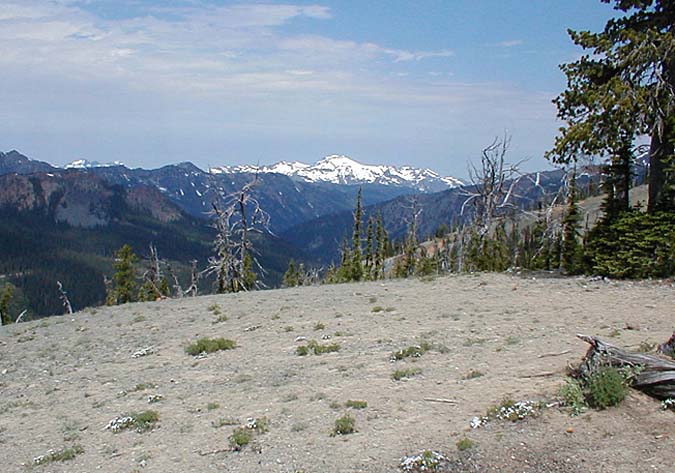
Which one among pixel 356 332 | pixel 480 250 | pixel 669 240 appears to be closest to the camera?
pixel 356 332

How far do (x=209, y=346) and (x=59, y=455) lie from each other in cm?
642

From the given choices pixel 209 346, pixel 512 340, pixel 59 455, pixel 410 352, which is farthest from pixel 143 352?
pixel 512 340

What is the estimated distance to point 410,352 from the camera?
13.5 metres

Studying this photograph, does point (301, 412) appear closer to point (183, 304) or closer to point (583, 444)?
point (583, 444)

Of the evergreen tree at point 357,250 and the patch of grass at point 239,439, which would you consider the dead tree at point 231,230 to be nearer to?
the evergreen tree at point 357,250

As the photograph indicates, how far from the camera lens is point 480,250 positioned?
4928cm

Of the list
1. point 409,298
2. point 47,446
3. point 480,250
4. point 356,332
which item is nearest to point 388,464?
point 47,446

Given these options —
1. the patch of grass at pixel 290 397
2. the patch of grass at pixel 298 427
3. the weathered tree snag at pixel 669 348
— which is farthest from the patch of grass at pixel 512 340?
the patch of grass at pixel 298 427

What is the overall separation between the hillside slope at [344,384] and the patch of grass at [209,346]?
Result: 428 millimetres

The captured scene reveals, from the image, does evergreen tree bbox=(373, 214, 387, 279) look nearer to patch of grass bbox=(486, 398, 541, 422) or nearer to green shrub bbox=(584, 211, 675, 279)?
green shrub bbox=(584, 211, 675, 279)

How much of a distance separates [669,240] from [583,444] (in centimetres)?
1471

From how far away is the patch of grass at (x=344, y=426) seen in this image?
31.1 ft

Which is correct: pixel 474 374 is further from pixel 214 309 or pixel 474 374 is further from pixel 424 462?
pixel 214 309

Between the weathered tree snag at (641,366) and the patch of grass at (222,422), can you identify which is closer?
the weathered tree snag at (641,366)
